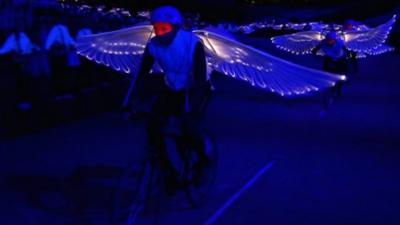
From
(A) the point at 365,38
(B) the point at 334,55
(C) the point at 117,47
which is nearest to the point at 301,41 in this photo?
(A) the point at 365,38

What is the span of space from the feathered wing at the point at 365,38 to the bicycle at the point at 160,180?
50.1 ft

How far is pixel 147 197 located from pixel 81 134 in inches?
215

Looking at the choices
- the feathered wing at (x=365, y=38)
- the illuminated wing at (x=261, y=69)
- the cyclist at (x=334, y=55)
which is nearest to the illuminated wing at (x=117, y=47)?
the illuminated wing at (x=261, y=69)

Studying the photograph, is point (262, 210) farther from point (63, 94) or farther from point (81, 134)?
point (63, 94)

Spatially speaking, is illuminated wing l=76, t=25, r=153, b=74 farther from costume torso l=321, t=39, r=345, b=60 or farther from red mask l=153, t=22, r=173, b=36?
costume torso l=321, t=39, r=345, b=60

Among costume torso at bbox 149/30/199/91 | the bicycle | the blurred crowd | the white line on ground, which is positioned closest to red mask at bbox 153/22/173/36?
costume torso at bbox 149/30/199/91

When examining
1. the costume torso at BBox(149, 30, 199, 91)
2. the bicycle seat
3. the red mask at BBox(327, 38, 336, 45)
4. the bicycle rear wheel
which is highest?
the costume torso at BBox(149, 30, 199, 91)

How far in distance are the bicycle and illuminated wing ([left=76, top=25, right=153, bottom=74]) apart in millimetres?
1321

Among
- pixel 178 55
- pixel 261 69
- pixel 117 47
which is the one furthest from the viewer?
pixel 117 47

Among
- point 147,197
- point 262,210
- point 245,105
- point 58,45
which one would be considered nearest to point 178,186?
point 147,197

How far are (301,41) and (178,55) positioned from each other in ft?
52.5

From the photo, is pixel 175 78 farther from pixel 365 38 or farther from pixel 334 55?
pixel 365 38

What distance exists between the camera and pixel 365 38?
2242cm

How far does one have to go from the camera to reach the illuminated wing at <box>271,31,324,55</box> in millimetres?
21719
